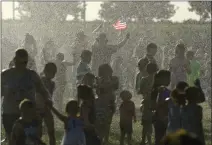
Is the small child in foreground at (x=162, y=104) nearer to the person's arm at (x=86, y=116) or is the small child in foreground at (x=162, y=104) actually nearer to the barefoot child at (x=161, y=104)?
the barefoot child at (x=161, y=104)

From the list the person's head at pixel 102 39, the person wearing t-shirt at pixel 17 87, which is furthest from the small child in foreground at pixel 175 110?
the person's head at pixel 102 39

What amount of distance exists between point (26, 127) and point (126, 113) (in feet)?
8.63

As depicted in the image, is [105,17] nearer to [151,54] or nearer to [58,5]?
[58,5]

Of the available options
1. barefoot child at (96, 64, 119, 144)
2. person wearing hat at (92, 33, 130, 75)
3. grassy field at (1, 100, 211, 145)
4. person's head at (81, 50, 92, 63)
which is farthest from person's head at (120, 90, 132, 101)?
person wearing hat at (92, 33, 130, 75)

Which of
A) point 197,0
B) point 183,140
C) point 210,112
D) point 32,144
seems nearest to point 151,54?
point 197,0

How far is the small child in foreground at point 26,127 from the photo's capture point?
7559 millimetres

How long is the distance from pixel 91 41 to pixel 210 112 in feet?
7.75

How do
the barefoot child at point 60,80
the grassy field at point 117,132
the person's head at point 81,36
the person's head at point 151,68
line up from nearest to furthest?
the person's head at point 151,68, the grassy field at point 117,132, the barefoot child at point 60,80, the person's head at point 81,36

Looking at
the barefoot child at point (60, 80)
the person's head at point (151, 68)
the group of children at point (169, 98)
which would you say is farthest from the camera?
the barefoot child at point (60, 80)

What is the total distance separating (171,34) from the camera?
1317 cm

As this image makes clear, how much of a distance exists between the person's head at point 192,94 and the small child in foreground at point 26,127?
61.2 inches

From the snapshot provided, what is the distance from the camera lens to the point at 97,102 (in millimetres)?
9758

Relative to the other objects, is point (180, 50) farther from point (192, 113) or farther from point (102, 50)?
point (192, 113)

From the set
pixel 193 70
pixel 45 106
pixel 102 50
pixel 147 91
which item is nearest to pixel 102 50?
pixel 102 50
